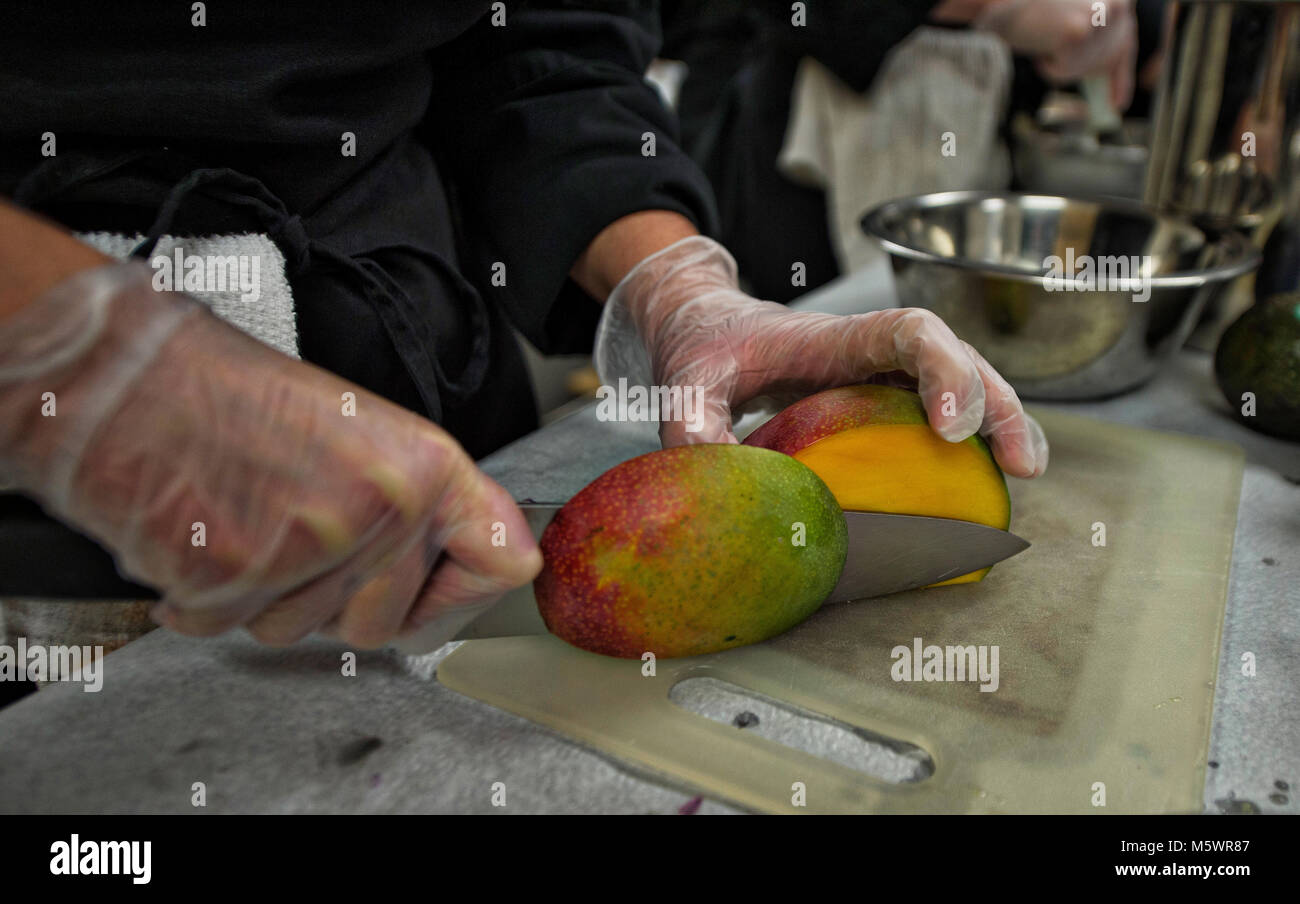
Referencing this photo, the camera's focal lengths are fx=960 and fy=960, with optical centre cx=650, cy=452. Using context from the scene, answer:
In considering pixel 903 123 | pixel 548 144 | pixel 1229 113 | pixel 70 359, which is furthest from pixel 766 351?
pixel 903 123

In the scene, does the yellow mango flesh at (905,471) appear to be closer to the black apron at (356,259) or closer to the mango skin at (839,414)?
the mango skin at (839,414)

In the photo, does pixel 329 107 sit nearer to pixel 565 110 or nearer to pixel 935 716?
pixel 565 110

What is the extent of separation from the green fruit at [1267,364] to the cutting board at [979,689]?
0.34 m

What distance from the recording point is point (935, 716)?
32.5 inches

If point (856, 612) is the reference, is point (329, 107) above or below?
above

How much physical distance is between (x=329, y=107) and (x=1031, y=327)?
38.9 inches

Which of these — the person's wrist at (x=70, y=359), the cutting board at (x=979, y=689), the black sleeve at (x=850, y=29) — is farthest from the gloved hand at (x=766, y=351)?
the black sleeve at (x=850, y=29)

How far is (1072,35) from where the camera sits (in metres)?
2.17

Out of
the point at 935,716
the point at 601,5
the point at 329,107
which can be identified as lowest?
the point at 935,716

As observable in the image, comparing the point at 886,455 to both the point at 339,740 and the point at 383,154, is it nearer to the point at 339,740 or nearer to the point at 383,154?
the point at 339,740

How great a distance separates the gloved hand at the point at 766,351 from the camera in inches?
38.3

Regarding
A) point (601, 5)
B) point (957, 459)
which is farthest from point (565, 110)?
point (957, 459)

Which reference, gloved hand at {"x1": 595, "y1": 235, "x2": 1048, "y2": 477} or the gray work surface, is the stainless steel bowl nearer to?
gloved hand at {"x1": 595, "y1": 235, "x2": 1048, "y2": 477}

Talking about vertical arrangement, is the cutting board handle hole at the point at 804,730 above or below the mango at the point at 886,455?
below
